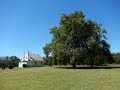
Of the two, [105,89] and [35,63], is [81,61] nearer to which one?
[105,89]

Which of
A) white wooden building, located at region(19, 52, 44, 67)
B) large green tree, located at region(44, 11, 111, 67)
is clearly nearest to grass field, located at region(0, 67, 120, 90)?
large green tree, located at region(44, 11, 111, 67)

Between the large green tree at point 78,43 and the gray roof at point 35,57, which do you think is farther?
the gray roof at point 35,57

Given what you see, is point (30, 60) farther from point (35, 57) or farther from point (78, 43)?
point (78, 43)

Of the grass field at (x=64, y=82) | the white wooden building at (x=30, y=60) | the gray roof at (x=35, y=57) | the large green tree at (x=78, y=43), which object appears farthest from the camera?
the gray roof at (x=35, y=57)

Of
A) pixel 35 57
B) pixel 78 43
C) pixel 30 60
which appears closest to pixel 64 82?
pixel 78 43

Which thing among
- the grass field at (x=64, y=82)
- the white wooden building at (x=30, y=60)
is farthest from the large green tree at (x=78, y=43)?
→ the white wooden building at (x=30, y=60)

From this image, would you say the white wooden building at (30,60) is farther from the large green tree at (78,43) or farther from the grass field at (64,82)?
the grass field at (64,82)

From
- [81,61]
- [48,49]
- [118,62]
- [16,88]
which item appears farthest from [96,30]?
[118,62]

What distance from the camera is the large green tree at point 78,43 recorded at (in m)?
60.9

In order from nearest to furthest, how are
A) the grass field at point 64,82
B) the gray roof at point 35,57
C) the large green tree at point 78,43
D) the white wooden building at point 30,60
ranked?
1. the grass field at point 64,82
2. the large green tree at point 78,43
3. the white wooden building at point 30,60
4. the gray roof at point 35,57

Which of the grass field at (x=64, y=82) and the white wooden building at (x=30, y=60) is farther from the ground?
the white wooden building at (x=30, y=60)

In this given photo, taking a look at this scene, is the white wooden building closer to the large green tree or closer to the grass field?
the large green tree

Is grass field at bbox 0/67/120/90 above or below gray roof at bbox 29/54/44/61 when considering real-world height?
A: below

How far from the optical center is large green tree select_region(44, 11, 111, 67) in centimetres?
6094
